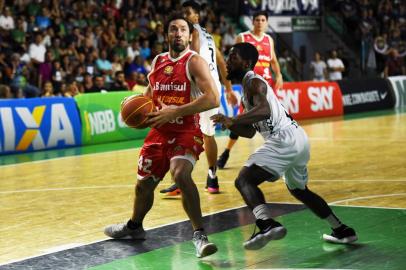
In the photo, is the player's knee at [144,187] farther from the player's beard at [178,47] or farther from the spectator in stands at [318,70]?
the spectator in stands at [318,70]

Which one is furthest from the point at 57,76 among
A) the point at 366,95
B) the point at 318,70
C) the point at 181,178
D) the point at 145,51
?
the point at 181,178

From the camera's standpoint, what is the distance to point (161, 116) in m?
6.92

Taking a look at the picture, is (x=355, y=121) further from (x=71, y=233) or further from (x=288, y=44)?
(x=71, y=233)

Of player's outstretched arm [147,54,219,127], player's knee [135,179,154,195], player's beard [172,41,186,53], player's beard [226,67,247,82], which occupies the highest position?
player's beard [172,41,186,53]

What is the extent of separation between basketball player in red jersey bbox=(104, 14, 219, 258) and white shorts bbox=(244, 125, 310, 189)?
532 mm

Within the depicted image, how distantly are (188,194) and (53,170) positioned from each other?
637cm

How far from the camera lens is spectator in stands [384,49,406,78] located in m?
30.5

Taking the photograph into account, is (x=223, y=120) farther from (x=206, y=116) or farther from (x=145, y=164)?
(x=206, y=116)

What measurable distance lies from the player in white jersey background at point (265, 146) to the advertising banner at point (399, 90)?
66.0 ft

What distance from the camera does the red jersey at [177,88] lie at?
24.0 ft

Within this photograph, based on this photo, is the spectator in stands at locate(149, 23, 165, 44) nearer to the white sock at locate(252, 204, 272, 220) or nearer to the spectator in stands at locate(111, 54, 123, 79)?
the spectator in stands at locate(111, 54, 123, 79)

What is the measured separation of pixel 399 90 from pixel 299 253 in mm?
20877

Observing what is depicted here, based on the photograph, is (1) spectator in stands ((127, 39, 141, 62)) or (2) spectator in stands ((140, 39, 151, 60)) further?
(2) spectator in stands ((140, 39, 151, 60))

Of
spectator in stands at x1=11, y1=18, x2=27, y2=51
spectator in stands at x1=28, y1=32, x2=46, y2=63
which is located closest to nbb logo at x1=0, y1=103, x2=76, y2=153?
spectator in stands at x1=28, y1=32, x2=46, y2=63
